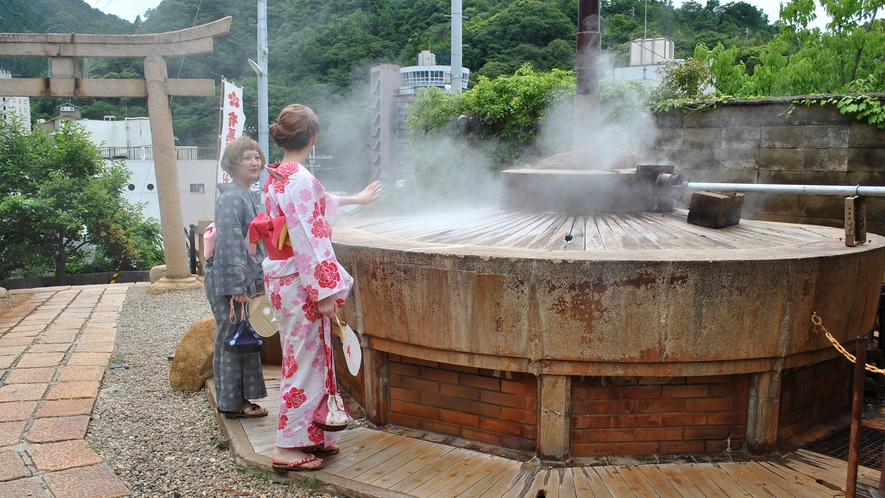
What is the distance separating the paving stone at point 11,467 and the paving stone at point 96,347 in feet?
9.11

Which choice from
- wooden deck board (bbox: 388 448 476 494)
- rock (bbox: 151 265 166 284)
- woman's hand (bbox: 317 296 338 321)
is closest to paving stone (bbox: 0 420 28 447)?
woman's hand (bbox: 317 296 338 321)

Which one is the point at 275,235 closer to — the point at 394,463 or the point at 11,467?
the point at 394,463

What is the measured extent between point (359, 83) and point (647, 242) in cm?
2899

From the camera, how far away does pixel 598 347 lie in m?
3.20

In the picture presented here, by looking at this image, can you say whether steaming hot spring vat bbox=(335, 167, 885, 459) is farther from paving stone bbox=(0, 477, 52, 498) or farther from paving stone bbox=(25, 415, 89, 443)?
paving stone bbox=(25, 415, 89, 443)

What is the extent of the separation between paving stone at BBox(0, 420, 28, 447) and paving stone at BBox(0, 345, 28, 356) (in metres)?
2.28

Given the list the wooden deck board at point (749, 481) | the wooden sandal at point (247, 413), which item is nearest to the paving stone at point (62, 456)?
the wooden sandal at point (247, 413)

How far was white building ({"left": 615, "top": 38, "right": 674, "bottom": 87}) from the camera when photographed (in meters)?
15.3

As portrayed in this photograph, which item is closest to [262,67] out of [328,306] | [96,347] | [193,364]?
[96,347]

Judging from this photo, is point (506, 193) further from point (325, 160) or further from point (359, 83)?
point (325, 160)

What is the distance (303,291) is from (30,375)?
3682 mm

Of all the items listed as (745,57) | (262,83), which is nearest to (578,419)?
(262,83)

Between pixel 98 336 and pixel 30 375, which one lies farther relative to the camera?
pixel 98 336

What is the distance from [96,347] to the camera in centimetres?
661
